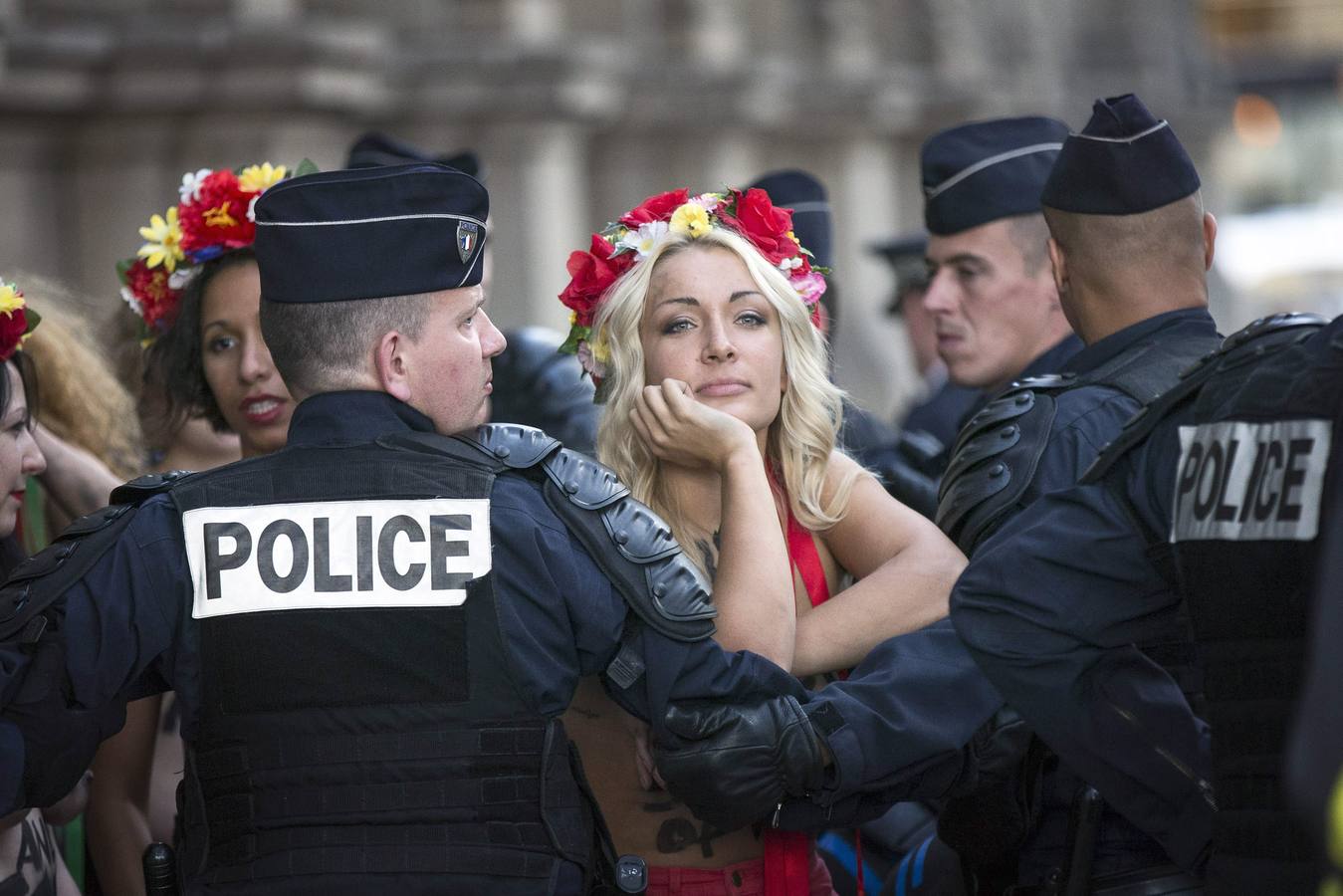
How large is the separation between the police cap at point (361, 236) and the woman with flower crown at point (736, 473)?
0.66 m

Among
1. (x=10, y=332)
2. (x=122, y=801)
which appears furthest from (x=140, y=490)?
(x=122, y=801)

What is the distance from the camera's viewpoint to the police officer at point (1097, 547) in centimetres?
304

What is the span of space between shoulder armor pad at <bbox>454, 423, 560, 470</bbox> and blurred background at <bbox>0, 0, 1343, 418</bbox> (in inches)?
76.5

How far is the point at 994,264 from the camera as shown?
5035 millimetres

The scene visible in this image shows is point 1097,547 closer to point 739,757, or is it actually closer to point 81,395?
point 739,757

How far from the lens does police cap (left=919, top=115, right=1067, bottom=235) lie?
16.6ft

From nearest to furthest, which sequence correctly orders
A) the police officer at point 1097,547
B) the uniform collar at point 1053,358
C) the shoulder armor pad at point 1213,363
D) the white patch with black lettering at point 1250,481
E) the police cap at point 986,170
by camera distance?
the white patch with black lettering at point 1250,481 < the shoulder armor pad at point 1213,363 < the police officer at point 1097,547 < the uniform collar at point 1053,358 < the police cap at point 986,170

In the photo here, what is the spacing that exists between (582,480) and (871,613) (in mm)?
720

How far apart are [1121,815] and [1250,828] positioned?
2.09ft

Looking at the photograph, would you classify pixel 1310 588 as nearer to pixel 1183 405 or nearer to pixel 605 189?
pixel 1183 405

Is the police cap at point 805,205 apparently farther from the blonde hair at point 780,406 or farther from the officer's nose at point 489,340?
the officer's nose at point 489,340

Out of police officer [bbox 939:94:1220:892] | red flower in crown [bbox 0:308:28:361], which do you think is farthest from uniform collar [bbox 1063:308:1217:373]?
red flower in crown [bbox 0:308:28:361]

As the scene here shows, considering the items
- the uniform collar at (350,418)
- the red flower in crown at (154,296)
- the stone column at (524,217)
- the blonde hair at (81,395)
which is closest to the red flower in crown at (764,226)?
the uniform collar at (350,418)

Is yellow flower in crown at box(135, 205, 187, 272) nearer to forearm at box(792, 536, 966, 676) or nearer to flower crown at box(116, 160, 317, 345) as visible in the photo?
flower crown at box(116, 160, 317, 345)
